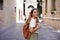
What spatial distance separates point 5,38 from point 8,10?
6.49 feet

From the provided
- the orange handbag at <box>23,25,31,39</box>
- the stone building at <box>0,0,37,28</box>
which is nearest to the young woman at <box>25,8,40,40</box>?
the orange handbag at <box>23,25,31,39</box>

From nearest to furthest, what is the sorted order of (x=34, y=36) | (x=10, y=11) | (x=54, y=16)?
(x=34, y=36), (x=54, y=16), (x=10, y=11)

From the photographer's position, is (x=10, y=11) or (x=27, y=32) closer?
(x=27, y=32)

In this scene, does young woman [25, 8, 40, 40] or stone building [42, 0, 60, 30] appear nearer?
young woman [25, 8, 40, 40]

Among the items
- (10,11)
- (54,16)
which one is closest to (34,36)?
(54,16)

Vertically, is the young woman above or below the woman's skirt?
above

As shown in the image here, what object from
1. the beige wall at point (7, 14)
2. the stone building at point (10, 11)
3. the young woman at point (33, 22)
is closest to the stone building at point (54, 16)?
the stone building at point (10, 11)

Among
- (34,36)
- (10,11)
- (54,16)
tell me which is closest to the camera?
(34,36)

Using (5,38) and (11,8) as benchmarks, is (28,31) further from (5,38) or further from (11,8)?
(11,8)

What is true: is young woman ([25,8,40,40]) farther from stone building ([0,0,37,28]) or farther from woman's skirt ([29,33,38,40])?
stone building ([0,0,37,28])

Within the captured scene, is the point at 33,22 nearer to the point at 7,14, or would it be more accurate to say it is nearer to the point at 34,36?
the point at 34,36

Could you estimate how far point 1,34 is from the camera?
5.02m

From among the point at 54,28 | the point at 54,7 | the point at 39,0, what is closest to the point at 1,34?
the point at 39,0

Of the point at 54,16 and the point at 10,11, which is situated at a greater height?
the point at 10,11
